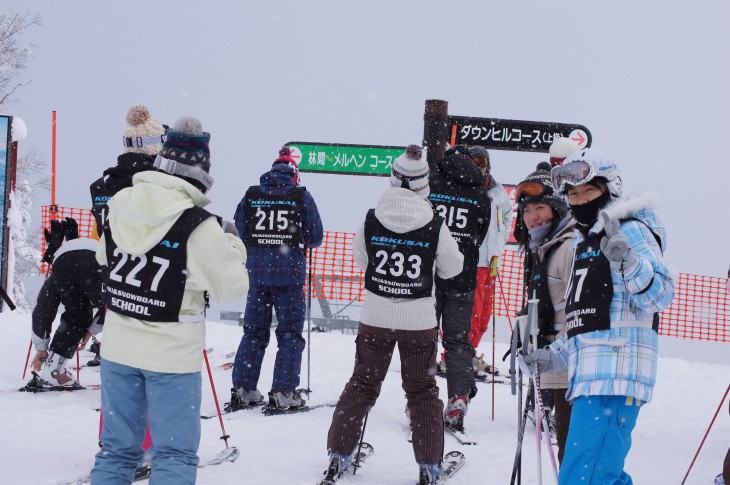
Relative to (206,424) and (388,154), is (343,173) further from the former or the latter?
(206,424)

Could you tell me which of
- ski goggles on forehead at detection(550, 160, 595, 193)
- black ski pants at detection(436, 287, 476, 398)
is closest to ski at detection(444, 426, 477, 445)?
black ski pants at detection(436, 287, 476, 398)

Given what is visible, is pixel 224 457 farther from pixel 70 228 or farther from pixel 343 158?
pixel 343 158

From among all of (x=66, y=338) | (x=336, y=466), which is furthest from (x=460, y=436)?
(x=66, y=338)

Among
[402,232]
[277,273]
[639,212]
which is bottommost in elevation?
[277,273]

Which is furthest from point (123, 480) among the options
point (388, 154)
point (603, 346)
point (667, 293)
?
point (388, 154)

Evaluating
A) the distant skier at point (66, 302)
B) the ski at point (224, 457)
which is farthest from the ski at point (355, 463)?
the distant skier at point (66, 302)

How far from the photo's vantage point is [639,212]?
10.5ft

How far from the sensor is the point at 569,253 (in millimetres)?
4074

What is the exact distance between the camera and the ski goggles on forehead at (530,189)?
4426 millimetres

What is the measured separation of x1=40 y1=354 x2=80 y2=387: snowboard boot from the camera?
671cm

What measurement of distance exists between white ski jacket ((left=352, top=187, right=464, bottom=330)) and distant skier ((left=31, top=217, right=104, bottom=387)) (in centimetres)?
272

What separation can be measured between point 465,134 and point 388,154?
1.00m

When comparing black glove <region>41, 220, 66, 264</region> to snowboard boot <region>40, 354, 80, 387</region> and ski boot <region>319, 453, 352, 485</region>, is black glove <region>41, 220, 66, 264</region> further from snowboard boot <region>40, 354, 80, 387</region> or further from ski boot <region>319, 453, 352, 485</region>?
ski boot <region>319, 453, 352, 485</region>

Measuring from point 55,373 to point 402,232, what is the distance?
13.3 ft
